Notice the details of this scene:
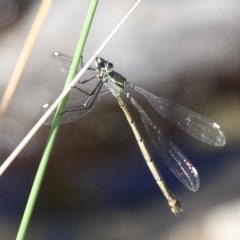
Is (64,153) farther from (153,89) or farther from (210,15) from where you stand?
(210,15)

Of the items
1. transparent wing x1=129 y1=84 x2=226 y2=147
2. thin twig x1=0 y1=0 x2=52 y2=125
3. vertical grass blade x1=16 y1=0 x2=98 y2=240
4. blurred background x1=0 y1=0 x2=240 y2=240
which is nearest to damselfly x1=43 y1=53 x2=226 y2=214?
transparent wing x1=129 y1=84 x2=226 y2=147

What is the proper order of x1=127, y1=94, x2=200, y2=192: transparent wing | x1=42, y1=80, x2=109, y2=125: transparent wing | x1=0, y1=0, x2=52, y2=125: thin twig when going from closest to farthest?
x1=0, y1=0, x2=52, y2=125: thin twig < x1=42, y1=80, x2=109, y2=125: transparent wing < x1=127, y1=94, x2=200, y2=192: transparent wing

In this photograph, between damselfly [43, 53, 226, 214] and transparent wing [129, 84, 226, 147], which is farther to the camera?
transparent wing [129, 84, 226, 147]

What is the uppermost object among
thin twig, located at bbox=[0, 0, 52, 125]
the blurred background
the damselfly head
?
thin twig, located at bbox=[0, 0, 52, 125]

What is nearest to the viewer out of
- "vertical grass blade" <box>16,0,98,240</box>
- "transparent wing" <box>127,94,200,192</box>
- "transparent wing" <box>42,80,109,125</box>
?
"vertical grass blade" <box>16,0,98,240</box>

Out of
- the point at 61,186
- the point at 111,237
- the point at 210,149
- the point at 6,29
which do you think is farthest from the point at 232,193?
the point at 6,29

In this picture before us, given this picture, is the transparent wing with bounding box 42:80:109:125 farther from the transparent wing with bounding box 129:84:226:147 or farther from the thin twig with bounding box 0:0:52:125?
the thin twig with bounding box 0:0:52:125

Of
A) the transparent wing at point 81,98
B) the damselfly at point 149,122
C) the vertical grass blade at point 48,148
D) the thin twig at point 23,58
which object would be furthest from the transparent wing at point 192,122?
the vertical grass blade at point 48,148

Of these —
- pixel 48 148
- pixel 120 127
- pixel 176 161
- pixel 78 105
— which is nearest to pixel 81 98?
pixel 78 105
